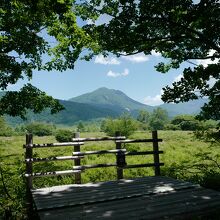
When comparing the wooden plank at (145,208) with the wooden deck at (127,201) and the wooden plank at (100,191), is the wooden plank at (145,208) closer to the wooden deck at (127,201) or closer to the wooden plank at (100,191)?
the wooden deck at (127,201)

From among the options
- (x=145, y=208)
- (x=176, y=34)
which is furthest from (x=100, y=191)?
(x=176, y=34)

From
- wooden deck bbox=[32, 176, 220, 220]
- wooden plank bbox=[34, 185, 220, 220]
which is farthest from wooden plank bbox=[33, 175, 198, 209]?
wooden plank bbox=[34, 185, 220, 220]

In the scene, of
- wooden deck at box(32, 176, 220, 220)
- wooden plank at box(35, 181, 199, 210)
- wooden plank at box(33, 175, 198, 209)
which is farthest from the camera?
wooden plank at box(33, 175, 198, 209)

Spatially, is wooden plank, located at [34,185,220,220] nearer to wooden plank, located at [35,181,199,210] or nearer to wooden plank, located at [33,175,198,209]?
wooden plank, located at [35,181,199,210]

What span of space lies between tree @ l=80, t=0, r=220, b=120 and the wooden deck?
2650 millimetres

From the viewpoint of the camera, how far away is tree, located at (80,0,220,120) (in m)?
9.45

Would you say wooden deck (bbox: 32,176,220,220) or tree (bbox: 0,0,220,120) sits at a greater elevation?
tree (bbox: 0,0,220,120)

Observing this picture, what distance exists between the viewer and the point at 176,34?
1337 centimetres

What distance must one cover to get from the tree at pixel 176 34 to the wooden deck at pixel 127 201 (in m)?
2.65

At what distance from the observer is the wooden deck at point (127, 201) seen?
8.09 m

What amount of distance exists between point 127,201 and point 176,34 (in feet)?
24.5

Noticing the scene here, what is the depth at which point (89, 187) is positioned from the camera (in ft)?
37.0

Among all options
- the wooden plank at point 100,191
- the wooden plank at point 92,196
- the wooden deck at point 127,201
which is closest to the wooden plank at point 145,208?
the wooden deck at point 127,201

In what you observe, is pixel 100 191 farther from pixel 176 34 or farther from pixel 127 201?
pixel 176 34
